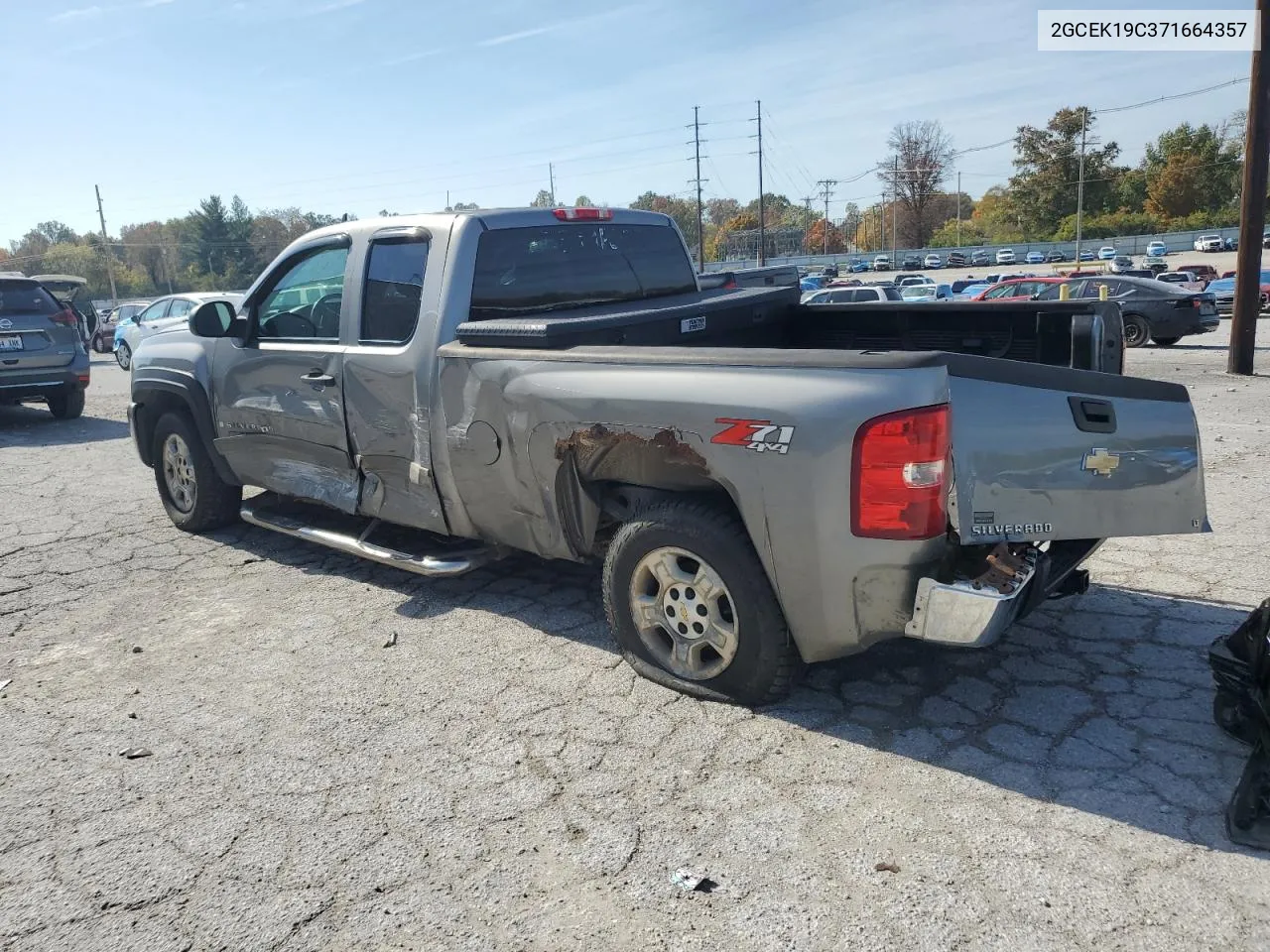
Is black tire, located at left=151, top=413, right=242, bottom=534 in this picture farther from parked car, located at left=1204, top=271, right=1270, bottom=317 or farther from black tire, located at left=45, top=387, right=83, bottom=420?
parked car, located at left=1204, top=271, right=1270, bottom=317

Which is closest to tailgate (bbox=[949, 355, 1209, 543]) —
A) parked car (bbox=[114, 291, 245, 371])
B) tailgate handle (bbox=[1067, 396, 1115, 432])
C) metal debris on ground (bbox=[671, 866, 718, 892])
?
tailgate handle (bbox=[1067, 396, 1115, 432])

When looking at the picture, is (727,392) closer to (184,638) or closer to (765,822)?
(765,822)

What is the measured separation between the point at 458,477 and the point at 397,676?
933 mm

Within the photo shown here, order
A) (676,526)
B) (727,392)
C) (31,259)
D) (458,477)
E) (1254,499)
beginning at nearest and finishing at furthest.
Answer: (727,392) < (676,526) < (458,477) < (1254,499) < (31,259)

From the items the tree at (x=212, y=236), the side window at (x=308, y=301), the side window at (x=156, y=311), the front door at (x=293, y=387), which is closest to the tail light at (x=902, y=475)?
the front door at (x=293, y=387)

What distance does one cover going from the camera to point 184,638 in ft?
15.2

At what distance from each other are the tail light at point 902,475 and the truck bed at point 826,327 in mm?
1361

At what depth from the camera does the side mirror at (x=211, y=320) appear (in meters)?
5.30

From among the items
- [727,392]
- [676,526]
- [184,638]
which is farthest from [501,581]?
[727,392]

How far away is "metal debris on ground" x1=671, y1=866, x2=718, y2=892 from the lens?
2602mm

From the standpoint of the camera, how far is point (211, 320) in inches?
211

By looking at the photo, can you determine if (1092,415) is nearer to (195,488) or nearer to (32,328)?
(195,488)

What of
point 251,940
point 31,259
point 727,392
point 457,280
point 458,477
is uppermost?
point 31,259

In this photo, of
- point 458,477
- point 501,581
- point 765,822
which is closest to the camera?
point 765,822
